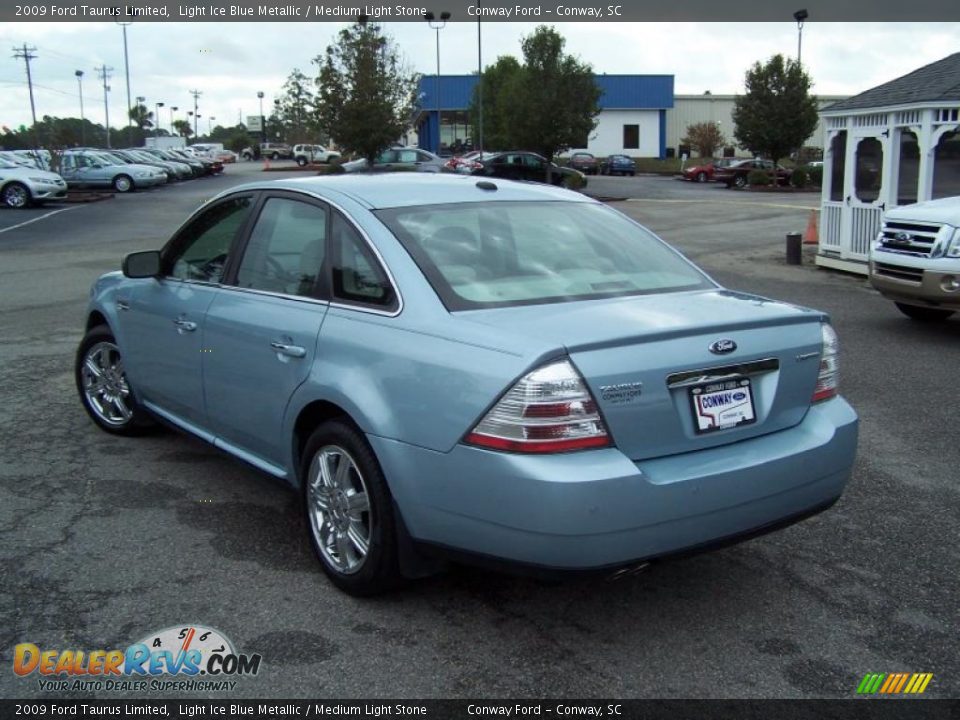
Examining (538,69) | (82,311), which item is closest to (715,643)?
(82,311)

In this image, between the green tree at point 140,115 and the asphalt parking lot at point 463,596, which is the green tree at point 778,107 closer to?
the asphalt parking lot at point 463,596

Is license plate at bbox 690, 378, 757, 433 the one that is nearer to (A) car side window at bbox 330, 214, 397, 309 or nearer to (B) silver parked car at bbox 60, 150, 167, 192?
(A) car side window at bbox 330, 214, 397, 309

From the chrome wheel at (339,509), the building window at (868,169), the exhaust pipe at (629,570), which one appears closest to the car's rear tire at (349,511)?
the chrome wheel at (339,509)

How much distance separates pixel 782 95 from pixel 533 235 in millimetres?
42054

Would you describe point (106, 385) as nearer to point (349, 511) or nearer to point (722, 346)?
point (349, 511)

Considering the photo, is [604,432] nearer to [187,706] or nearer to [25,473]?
[187,706]

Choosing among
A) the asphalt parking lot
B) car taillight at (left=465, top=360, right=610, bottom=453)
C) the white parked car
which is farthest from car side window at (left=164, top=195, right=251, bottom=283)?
the white parked car

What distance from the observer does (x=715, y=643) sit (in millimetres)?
3525

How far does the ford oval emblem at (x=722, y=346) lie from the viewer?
11.3 ft

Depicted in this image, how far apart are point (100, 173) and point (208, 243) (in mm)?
37899

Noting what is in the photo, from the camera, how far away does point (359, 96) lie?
42.2 m

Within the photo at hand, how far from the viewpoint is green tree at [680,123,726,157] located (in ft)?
227

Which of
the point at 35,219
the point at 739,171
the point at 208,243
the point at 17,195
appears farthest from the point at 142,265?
the point at 739,171

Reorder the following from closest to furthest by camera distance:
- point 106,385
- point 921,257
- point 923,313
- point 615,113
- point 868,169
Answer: point 106,385 → point 921,257 → point 923,313 → point 868,169 → point 615,113
